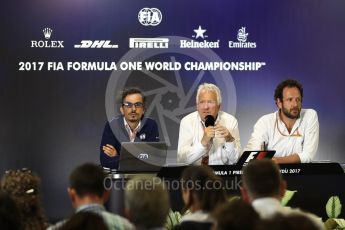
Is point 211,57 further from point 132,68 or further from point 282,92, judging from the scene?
point 282,92

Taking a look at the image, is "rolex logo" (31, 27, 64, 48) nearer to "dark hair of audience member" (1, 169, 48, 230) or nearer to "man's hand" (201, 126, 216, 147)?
"man's hand" (201, 126, 216, 147)

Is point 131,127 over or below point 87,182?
over

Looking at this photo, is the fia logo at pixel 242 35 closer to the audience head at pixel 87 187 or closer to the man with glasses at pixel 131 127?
the man with glasses at pixel 131 127

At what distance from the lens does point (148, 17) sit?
8.61 m

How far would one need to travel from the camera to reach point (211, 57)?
8.60 meters

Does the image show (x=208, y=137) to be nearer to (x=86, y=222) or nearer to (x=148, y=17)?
(x=148, y=17)

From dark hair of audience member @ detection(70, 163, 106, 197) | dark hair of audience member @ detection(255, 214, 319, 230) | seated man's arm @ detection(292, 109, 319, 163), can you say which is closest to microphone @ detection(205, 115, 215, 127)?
seated man's arm @ detection(292, 109, 319, 163)

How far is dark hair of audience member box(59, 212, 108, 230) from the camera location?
8.89 feet

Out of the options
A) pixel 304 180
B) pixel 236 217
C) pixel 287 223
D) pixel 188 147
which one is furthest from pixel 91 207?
pixel 188 147

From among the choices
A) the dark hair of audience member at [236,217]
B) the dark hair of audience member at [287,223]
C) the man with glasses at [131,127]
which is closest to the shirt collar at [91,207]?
the dark hair of audience member at [236,217]

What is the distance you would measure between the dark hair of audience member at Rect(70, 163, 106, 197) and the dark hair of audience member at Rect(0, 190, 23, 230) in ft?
1.94

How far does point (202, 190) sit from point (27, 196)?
0.93 m

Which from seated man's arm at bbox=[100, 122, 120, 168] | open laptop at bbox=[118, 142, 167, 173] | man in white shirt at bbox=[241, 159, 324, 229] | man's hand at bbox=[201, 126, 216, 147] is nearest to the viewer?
man in white shirt at bbox=[241, 159, 324, 229]

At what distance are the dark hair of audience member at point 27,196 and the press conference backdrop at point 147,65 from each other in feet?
15.6
